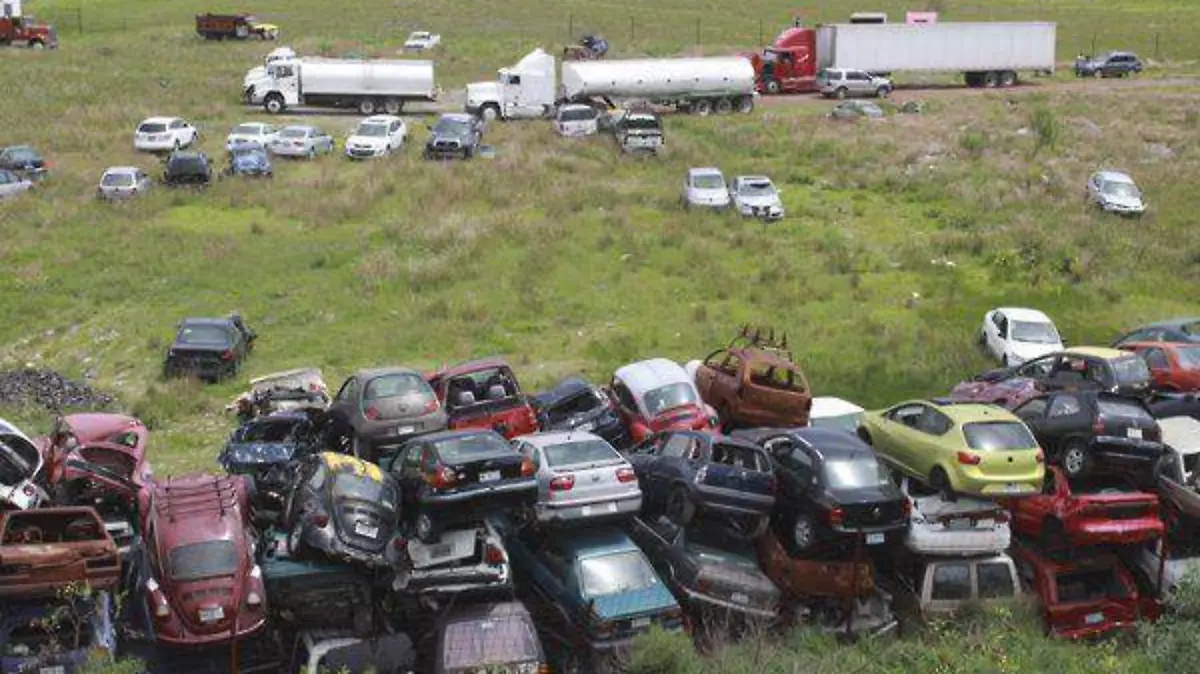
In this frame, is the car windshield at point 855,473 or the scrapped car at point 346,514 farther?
the car windshield at point 855,473

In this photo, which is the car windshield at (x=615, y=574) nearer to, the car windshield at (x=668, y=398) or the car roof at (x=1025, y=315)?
the car windshield at (x=668, y=398)

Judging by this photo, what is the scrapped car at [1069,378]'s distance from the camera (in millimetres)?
22797

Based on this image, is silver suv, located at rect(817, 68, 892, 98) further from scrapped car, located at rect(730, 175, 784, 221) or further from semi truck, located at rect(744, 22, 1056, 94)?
scrapped car, located at rect(730, 175, 784, 221)

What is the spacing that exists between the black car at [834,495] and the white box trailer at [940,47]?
2029 inches

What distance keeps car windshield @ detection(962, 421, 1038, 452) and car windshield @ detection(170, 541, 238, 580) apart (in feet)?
32.4

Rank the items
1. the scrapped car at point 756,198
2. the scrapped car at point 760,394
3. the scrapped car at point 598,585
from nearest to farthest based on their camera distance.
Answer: the scrapped car at point 598,585
the scrapped car at point 760,394
the scrapped car at point 756,198

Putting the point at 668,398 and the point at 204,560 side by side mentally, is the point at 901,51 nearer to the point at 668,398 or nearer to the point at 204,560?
the point at 668,398

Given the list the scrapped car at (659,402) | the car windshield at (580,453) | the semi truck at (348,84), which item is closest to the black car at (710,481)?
the car windshield at (580,453)

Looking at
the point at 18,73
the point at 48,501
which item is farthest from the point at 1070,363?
the point at 18,73

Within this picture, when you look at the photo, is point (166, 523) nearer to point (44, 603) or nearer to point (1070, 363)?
point (44, 603)

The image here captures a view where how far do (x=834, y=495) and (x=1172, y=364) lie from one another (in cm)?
1168

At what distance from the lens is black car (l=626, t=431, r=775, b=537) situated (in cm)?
1670

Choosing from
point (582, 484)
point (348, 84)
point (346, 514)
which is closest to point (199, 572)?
point (346, 514)

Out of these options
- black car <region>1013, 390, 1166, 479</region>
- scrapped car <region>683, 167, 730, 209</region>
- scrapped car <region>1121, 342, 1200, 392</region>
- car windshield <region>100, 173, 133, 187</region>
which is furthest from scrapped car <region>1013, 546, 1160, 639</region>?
car windshield <region>100, 173, 133, 187</region>
